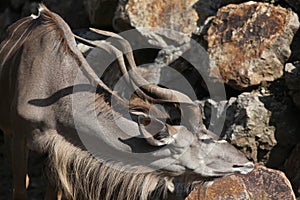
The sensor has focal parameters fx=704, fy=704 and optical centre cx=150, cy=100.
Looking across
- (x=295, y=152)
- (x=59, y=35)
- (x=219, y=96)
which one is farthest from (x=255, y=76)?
(x=59, y=35)

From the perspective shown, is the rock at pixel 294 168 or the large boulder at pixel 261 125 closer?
the rock at pixel 294 168

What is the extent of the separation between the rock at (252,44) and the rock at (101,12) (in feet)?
3.74

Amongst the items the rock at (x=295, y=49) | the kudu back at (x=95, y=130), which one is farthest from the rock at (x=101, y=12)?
the rock at (x=295, y=49)

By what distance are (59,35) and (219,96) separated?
144 cm

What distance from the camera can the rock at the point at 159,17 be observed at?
5.62m

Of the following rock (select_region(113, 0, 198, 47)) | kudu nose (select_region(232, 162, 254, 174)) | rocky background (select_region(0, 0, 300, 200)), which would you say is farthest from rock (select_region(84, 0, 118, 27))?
kudu nose (select_region(232, 162, 254, 174))

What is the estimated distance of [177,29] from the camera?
5664 mm

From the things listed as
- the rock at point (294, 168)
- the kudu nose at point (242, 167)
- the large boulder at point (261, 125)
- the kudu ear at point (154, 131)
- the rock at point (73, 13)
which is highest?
the kudu ear at point (154, 131)

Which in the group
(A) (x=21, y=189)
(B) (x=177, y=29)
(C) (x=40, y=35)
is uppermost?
(C) (x=40, y=35)

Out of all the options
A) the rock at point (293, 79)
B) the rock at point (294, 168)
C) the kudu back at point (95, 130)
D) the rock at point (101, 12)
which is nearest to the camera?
the kudu back at point (95, 130)

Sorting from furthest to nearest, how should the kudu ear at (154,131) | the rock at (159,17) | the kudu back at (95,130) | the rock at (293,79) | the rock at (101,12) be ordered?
the rock at (101,12) → the rock at (159,17) → the rock at (293,79) → the kudu back at (95,130) → the kudu ear at (154,131)

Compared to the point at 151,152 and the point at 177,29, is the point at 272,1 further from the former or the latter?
the point at 151,152

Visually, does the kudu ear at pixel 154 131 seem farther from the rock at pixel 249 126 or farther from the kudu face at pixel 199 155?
the rock at pixel 249 126

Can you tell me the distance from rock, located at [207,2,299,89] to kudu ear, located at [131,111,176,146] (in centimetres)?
158
